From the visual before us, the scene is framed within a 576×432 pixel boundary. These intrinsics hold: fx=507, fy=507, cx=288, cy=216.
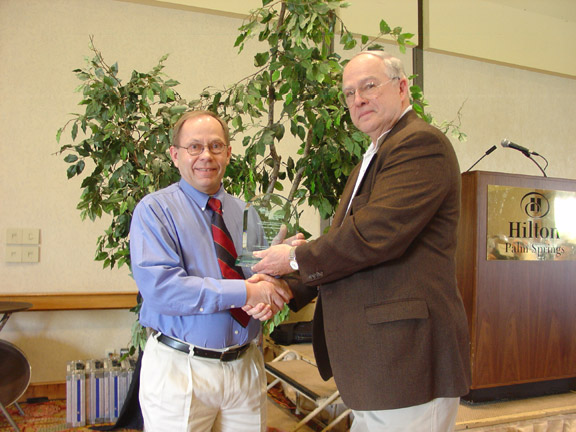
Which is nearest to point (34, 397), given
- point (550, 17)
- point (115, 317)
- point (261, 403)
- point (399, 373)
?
point (115, 317)

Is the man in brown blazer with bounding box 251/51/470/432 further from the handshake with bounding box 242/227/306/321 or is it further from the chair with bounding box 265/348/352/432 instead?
the chair with bounding box 265/348/352/432

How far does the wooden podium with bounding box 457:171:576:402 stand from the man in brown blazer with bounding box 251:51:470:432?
155 cm

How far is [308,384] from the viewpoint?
279 cm

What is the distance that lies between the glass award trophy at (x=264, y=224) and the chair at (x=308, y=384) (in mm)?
1146

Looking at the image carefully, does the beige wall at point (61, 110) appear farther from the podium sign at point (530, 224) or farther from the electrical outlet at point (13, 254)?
the podium sign at point (530, 224)

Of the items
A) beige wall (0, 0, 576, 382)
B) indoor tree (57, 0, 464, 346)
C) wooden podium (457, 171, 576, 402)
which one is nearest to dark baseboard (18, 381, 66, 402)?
beige wall (0, 0, 576, 382)

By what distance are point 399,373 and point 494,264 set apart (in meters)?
1.78

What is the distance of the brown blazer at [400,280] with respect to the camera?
1.24m

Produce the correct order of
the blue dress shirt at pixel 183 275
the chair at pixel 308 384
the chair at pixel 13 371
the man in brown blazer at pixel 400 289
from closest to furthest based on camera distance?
the man in brown blazer at pixel 400 289 < the blue dress shirt at pixel 183 275 < the chair at pixel 308 384 < the chair at pixel 13 371

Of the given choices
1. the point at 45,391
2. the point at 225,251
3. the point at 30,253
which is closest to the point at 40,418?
the point at 45,391

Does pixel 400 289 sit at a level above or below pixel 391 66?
below

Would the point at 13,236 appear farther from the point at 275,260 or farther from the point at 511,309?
the point at 511,309

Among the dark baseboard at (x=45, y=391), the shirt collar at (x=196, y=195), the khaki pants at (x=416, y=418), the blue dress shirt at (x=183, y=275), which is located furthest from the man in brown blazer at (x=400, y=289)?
the dark baseboard at (x=45, y=391)

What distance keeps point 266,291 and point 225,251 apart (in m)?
0.18
